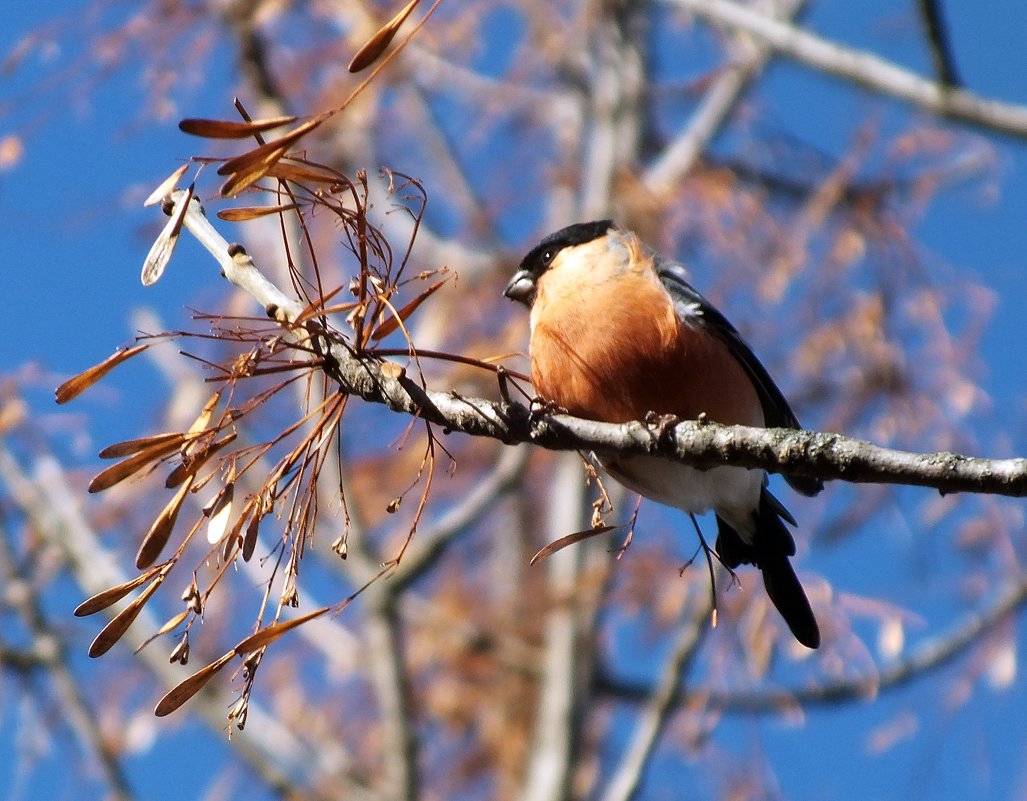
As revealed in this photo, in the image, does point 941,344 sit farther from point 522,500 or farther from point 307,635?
point 307,635

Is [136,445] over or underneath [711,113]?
underneath

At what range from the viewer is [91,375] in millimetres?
1873

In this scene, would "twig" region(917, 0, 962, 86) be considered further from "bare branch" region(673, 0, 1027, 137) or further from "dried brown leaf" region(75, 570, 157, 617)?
"dried brown leaf" region(75, 570, 157, 617)

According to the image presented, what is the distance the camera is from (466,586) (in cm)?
816

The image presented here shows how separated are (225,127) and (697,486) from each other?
6.29 ft

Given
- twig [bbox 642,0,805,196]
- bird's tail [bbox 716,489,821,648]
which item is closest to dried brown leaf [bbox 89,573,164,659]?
bird's tail [bbox 716,489,821,648]

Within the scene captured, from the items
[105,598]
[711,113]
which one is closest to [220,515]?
[105,598]

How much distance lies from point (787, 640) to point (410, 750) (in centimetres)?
169

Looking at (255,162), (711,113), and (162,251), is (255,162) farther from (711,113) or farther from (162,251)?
(711,113)

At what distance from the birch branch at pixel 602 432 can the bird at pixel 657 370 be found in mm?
415

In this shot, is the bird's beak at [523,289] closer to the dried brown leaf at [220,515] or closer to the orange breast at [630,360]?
the orange breast at [630,360]

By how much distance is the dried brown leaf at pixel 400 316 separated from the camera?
1964 mm

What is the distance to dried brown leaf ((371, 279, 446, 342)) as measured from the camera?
1.96 meters

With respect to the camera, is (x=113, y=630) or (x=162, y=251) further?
(x=162, y=251)
